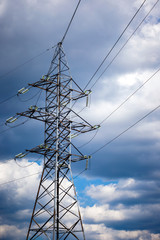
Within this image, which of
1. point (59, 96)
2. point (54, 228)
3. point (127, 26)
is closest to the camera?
point (127, 26)

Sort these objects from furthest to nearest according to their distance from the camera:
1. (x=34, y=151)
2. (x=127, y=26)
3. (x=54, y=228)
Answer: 1. (x=34, y=151)
2. (x=54, y=228)
3. (x=127, y=26)

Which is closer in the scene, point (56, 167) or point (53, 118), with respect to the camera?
point (56, 167)

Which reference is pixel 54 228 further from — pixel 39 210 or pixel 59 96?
pixel 59 96

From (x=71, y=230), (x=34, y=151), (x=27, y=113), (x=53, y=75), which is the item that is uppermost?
(x=53, y=75)

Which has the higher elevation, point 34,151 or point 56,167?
point 34,151

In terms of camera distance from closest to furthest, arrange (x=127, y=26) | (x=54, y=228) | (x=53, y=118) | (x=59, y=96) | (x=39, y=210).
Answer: (x=127, y=26) < (x=54, y=228) < (x=39, y=210) < (x=53, y=118) < (x=59, y=96)

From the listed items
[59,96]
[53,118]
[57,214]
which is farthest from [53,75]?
[57,214]

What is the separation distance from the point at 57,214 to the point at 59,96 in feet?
39.2

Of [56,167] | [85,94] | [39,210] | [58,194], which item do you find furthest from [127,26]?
[39,210]

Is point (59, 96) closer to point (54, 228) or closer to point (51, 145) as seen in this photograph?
point (51, 145)

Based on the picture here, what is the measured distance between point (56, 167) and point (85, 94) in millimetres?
8590

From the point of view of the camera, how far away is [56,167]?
2180 centimetres

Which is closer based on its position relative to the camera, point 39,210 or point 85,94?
point 39,210

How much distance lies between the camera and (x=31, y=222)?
2036 centimetres
